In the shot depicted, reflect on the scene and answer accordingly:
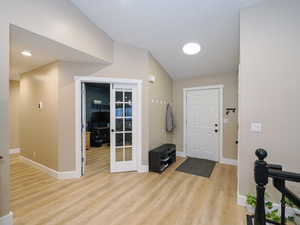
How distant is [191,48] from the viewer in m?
3.29

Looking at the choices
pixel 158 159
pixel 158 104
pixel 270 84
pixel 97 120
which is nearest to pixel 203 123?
pixel 158 104

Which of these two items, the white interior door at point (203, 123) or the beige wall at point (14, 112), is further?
the beige wall at point (14, 112)

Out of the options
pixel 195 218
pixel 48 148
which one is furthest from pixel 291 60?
pixel 48 148

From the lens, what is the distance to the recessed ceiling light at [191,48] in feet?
10.4

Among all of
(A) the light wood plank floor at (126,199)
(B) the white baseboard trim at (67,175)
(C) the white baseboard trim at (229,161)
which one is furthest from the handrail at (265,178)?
(C) the white baseboard trim at (229,161)

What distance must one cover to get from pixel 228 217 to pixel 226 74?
326 cm

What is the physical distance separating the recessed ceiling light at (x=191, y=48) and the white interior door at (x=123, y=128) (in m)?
1.44

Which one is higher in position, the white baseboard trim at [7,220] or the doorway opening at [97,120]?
the doorway opening at [97,120]

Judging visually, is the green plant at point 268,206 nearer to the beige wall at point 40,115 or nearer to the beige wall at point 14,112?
the beige wall at point 40,115

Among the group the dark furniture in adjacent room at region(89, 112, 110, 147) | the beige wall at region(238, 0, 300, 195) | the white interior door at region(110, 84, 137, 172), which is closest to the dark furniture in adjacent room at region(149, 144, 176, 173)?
the white interior door at region(110, 84, 137, 172)

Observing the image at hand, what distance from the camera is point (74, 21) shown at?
7.80 ft

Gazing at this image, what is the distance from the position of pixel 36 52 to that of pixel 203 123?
4.14m

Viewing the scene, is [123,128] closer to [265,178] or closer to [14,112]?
[265,178]

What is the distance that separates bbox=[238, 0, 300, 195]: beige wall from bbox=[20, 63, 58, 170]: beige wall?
11.2 feet
